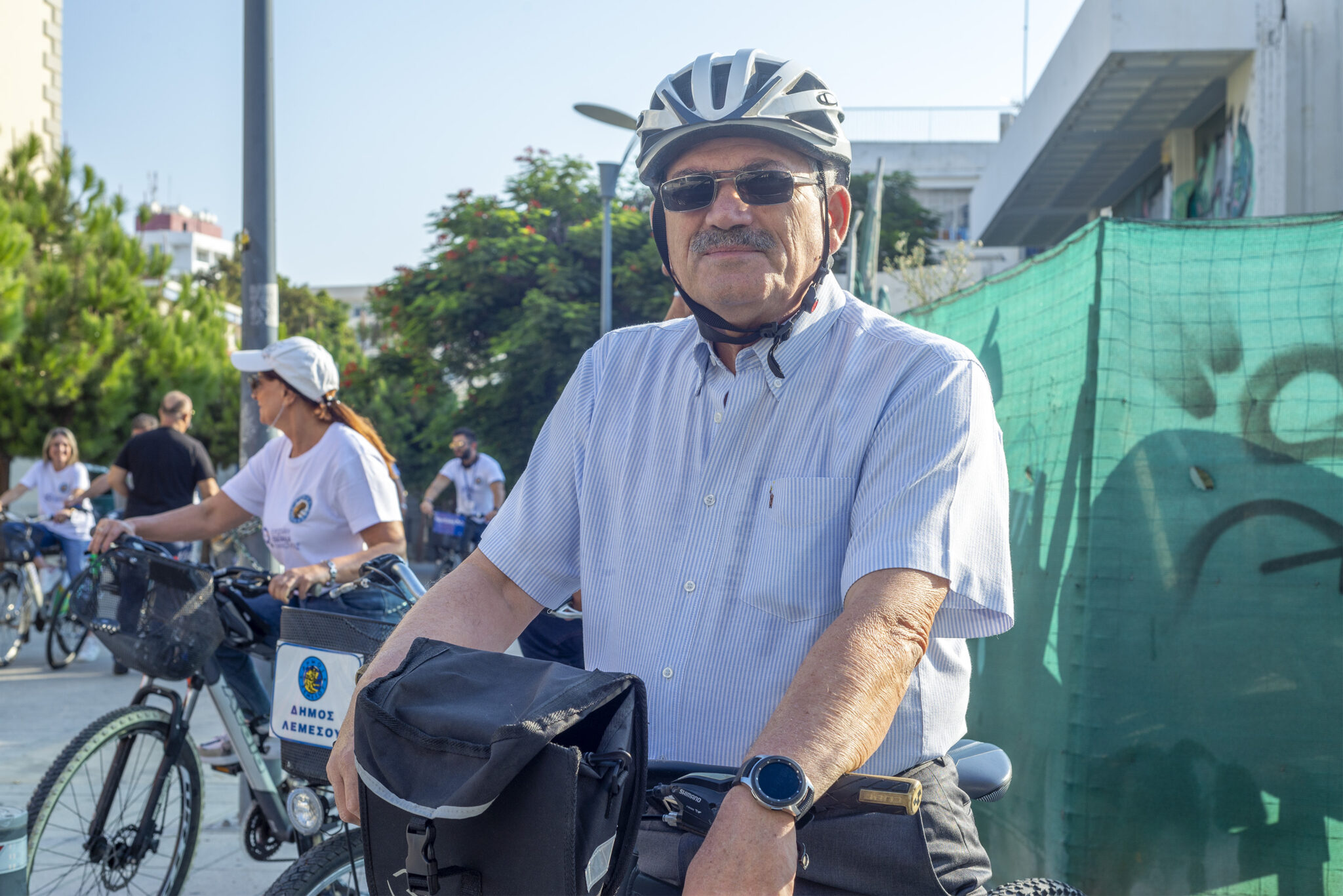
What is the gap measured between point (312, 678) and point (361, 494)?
105 cm

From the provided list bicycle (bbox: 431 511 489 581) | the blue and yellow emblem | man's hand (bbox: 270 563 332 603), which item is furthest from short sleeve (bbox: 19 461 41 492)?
the blue and yellow emblem

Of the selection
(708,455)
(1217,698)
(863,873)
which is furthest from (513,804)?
(1217,698)

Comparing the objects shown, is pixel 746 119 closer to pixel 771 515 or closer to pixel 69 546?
pixel 771 515

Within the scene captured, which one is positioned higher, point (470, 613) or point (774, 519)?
point (774, 519)

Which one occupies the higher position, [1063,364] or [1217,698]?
[1063,364]

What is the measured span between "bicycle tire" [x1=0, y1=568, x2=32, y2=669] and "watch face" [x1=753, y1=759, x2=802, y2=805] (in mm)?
10089

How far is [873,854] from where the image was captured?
5.70ft

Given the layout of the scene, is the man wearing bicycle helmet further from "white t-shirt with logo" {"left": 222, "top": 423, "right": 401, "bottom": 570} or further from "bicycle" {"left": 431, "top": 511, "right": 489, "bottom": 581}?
"bicycle" {"left": 431, "top": 511, "right": 489, "bottom": 581}

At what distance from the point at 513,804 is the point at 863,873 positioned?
2.02ft

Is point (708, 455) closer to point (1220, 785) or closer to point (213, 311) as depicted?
point (1220, 785)

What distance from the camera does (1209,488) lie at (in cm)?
360

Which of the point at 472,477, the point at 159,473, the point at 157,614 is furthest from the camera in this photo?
the point at 472,477

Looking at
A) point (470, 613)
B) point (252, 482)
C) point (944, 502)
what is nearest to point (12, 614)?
point (252, 482)

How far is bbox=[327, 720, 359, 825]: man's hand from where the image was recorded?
70.4 inches
